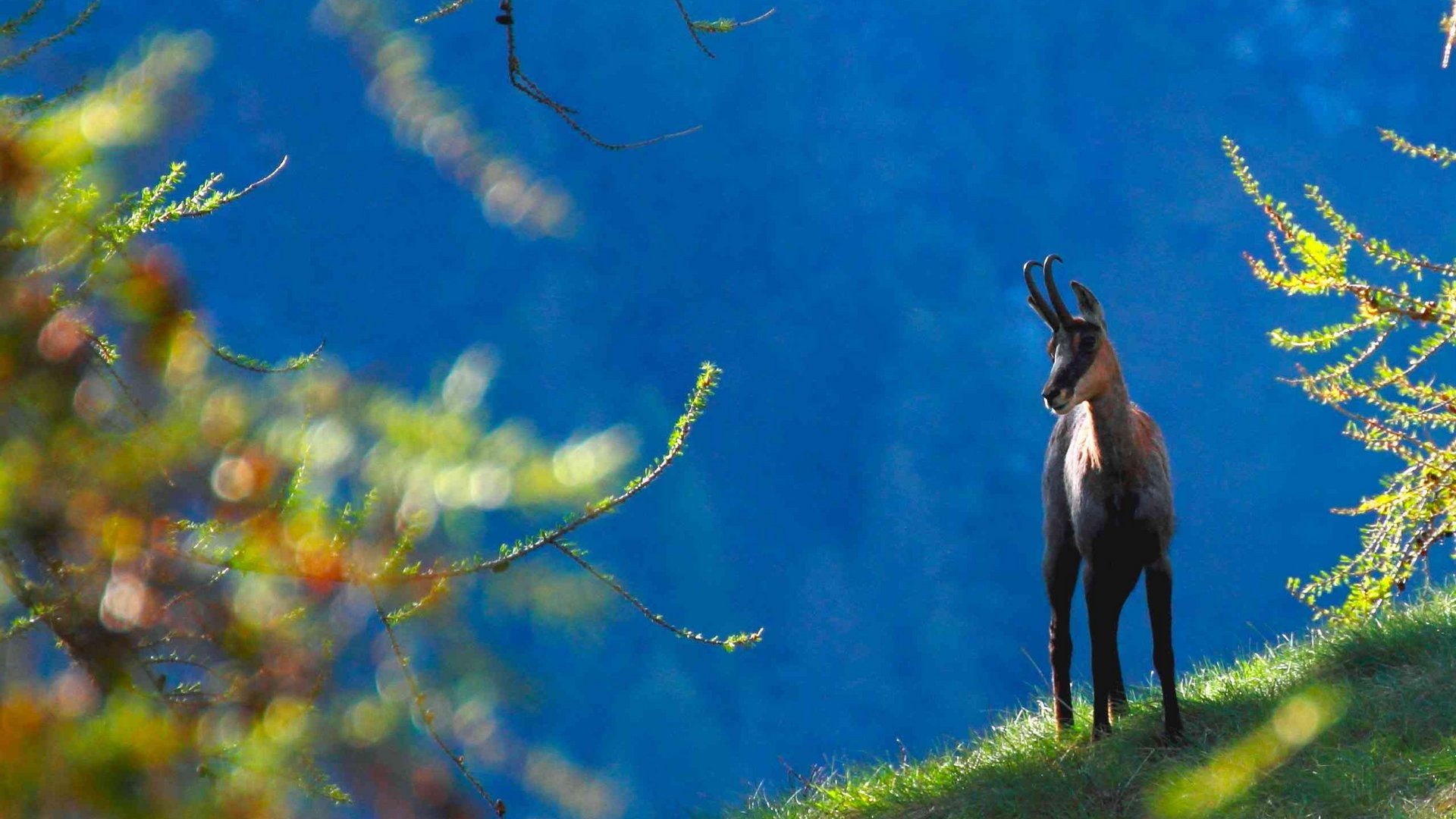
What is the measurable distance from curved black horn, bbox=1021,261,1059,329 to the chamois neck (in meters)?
0.28

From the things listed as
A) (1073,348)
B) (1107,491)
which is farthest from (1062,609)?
(1073,348)

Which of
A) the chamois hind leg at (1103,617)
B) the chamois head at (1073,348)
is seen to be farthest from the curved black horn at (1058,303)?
the chamois hind leg at (1103,617)

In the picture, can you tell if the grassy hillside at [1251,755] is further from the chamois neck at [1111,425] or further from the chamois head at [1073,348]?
the chamois head at [1073,348]

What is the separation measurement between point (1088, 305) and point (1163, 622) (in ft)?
4.73

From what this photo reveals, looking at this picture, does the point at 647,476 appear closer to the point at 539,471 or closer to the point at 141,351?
the point at 141,351

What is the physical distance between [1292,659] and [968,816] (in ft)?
6.93

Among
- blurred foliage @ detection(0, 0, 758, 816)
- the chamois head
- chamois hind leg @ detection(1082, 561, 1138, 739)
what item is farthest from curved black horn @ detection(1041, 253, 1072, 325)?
blurred foliage @ detection(0, 0, 758, 816)

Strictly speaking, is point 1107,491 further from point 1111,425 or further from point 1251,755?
point 1251,755

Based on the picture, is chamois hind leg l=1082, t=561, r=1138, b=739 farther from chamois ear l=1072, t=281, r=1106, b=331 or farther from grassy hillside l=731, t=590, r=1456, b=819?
chamois ear l=1072, t=281, r=1106, b=331

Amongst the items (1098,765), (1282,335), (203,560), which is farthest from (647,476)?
(1098,765)

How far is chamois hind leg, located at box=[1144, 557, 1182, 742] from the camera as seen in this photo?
239 inches

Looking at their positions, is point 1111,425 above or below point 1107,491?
above

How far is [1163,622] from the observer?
6.08 m

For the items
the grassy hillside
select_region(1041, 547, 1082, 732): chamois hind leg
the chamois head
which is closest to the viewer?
the grassy hillside
